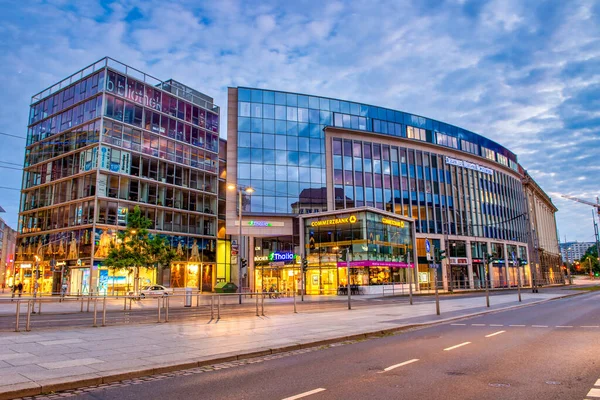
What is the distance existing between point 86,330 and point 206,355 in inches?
276

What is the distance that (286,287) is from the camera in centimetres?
5166

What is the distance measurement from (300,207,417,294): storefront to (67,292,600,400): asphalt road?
32.8 metres

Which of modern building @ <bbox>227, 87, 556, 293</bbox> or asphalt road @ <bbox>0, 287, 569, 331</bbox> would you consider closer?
asphalt road @ <bbox>0, 287, 569, 331</bbox>

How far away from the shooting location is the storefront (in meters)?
45.8

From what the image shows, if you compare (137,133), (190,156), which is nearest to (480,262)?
(190,156)

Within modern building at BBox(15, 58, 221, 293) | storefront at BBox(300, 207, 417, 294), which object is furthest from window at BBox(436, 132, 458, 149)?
modern building at BBox(15, 58, 221, 293)

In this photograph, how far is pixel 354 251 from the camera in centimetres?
4622

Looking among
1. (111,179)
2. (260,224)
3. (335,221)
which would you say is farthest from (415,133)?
(111,179)

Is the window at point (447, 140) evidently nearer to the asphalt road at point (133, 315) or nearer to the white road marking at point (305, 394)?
the asphalt road at point (133, 315)

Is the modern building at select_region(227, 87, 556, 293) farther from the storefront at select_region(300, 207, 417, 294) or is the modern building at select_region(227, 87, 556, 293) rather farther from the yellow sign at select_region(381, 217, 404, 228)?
the yellow sign at select_region(381, 217, 404, 228)

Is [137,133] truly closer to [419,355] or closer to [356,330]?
[356,330]

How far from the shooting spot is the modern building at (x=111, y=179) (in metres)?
50.2

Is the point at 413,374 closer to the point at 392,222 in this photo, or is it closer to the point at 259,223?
the point at 392,222

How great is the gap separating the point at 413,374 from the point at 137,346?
717 cm
